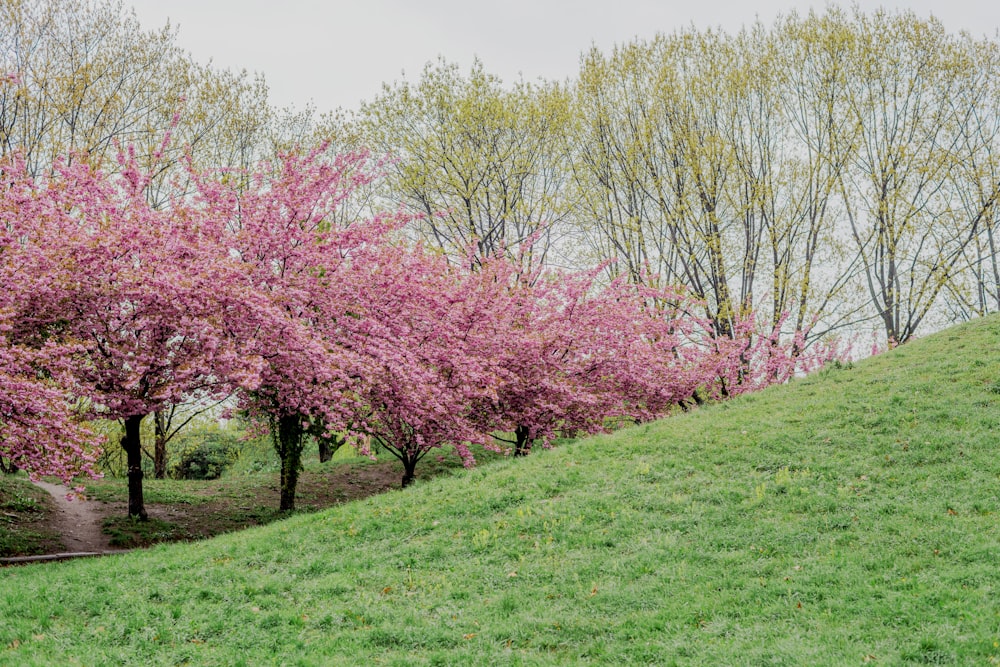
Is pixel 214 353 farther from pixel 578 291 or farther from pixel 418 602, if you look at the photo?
pixel 578 291

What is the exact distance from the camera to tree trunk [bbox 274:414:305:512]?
1542cm

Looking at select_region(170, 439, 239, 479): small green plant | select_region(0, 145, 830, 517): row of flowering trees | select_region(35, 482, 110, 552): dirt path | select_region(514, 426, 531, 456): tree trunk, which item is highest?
select_region(0, 145, 830, 517): row of flowering trees

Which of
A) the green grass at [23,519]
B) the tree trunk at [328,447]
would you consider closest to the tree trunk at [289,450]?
the green grass at [23,519]

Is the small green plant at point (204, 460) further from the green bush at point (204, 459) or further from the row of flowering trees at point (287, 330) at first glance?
the row of flowering trees at point (287, 330)

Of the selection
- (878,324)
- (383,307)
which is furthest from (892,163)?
(383,307)

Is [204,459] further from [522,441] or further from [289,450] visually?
[522,441]

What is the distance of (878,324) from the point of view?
25.5 metres

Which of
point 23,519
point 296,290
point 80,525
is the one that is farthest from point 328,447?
point 296,290

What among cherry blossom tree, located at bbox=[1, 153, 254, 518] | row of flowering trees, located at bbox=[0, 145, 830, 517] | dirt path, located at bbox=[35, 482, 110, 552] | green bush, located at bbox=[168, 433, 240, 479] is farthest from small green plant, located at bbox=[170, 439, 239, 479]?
cherry blossom tree, located at bbox=[1, 153, 254, 518]

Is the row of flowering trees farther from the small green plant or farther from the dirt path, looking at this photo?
the small green plant

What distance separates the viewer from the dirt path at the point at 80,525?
13.4 meters

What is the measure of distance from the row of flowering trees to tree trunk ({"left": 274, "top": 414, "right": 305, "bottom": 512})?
0.03 metres

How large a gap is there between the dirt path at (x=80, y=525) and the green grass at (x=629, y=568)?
2842 mm

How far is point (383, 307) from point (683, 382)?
8801 millimetres
